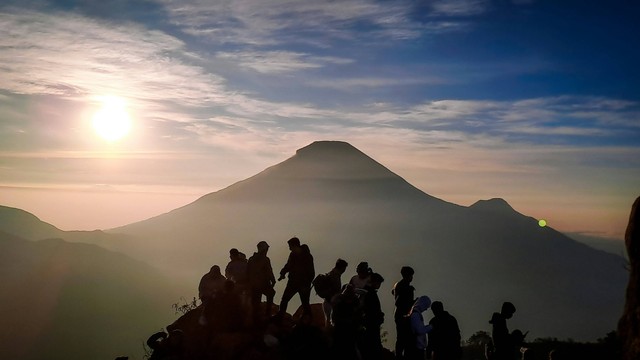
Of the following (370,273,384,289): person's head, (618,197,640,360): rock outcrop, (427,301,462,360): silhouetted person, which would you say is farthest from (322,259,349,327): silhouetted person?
(618,197,640,360): rock outcrop

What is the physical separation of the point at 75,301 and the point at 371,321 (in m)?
140

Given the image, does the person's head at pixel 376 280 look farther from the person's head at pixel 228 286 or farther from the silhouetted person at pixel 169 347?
the silhouetted person at pixel 169 347

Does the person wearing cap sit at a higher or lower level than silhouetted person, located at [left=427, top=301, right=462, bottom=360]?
higher

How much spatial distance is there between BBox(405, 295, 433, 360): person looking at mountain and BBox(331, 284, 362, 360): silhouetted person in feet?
7.96

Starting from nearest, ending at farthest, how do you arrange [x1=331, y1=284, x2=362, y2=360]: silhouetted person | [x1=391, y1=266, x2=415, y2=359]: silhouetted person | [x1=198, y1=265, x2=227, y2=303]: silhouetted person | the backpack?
[x1=331, y1=284, x2=362, y2=360]: silhouetted person < [x1=391, y1=266, x2=415, y2=359]: silhouetted person < the backpack < [x1=198, y1=265, x2=227, y2=303]: silhouetted person

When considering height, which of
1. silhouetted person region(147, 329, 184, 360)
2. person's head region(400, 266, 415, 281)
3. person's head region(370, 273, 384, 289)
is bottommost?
silhouetted person region(147, 329, 184, 360)

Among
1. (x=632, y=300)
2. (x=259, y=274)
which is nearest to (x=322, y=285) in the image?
(x=259, y=274)

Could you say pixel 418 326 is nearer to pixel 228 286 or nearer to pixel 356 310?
pixel 356 310

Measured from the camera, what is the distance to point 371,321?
1116cm

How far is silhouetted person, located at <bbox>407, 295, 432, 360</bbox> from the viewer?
11.3 metres

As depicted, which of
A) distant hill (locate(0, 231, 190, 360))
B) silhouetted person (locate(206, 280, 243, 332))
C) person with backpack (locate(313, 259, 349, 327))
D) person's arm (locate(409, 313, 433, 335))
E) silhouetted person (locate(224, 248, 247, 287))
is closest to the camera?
person's arm (locate(409, 313, 433, 335))

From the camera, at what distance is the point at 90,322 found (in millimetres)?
126125

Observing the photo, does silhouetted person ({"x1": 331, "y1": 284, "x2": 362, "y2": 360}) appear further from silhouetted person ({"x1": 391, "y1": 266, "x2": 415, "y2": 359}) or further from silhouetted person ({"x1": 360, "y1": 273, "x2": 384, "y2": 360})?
silhouetted person ({"x1": 391, "y1": 266, "x2": 415, "y2": 359})

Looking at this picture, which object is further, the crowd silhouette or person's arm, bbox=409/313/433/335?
person's arm, bbox=409/313/433/335
